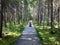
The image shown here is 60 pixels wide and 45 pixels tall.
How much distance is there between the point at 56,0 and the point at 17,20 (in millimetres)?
26485

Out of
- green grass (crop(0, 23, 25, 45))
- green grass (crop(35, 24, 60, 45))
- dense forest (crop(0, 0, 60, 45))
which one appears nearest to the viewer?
green grass (crop(0, 23, 25, 45))

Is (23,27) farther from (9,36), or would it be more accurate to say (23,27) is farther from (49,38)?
(49,38)

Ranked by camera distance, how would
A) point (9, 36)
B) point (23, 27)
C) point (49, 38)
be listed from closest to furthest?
point (49, 38) < point (9, 36) < point (23, 27)

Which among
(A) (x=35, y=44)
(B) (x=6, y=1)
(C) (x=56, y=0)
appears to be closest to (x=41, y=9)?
(C) (x=56, y=0)

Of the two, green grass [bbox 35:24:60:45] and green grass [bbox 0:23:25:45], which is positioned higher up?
green grass [bbox 0:23:25:45]

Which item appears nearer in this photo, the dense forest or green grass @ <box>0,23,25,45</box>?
green grass @ <box>0,23,25,45</box>

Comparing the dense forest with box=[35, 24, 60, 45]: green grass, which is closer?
box=[35, 24, 60, 45]: green grass

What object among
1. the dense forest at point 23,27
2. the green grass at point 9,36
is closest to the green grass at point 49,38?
the dense forest at point 23,27

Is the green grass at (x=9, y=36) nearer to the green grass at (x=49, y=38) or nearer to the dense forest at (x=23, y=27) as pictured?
the dense forest at (x=23, y=27)

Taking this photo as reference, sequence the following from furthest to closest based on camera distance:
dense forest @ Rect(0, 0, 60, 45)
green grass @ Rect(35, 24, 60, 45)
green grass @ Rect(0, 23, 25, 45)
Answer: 1. dense forest @ Rect(0, 0, 60, 45)
2. green grass @ Rect(35, 24, 60, 45)
3. green grass @ Rect(0, 23, 25, 45)

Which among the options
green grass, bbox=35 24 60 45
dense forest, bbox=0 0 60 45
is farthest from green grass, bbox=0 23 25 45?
green grass, bbox=35 24 60 45

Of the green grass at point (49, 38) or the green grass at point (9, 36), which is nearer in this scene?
the green grass at point (9, 36)

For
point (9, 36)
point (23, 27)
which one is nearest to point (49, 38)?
point (9, 36)

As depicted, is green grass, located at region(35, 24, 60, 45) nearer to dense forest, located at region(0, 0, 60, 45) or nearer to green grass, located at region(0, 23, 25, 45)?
dense forest, located at region(0, 0, 60, 45)
